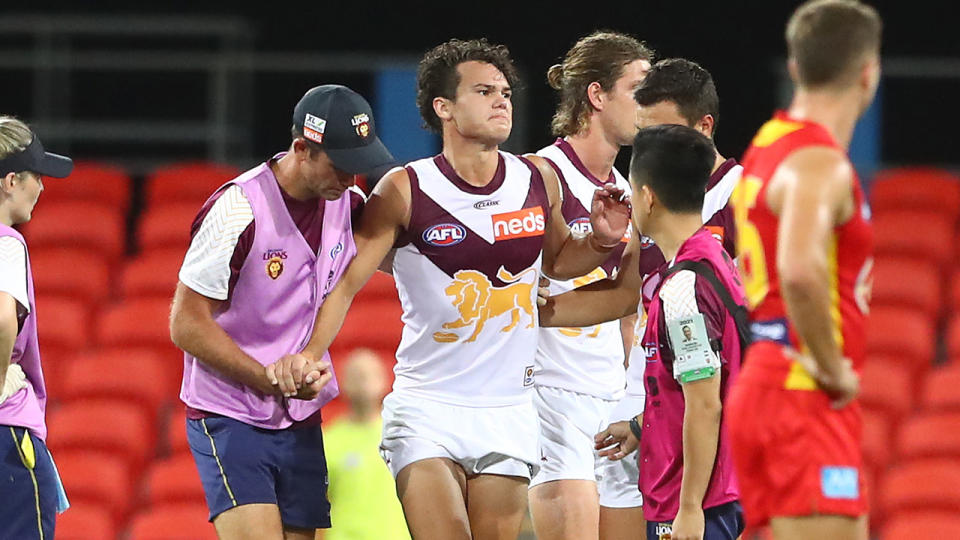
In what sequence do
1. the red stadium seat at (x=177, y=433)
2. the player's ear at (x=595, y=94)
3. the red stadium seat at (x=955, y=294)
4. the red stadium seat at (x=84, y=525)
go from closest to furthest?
the player's ear at (x=595, y=94)
the red stadium seat at (x=84, y=525)
the red stadium seat at (x=177, y=433)
the red stadium seat at (x=955, y=294)

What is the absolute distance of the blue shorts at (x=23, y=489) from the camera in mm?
4410

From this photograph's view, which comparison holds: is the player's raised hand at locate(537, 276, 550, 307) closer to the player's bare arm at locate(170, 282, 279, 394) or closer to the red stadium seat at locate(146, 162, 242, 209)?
the player's bare arm at locate(170, 282, 279, 394)

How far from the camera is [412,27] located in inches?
440

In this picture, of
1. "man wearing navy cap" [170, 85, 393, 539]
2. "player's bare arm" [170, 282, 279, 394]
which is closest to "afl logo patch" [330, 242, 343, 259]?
"man wearing navy cap" [170, 85, 393, 539]

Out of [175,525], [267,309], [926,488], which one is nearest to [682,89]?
[267,309]

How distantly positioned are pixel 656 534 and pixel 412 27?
739 centimetres

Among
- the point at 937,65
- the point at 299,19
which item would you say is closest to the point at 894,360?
the point at 937,65

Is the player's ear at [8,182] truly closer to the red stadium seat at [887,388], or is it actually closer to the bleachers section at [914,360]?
the bleachers section at [914,360]

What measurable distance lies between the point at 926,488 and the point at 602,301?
10.9 feet

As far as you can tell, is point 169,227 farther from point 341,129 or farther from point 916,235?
point 341,129

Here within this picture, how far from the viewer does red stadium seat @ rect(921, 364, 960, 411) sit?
26.2ft

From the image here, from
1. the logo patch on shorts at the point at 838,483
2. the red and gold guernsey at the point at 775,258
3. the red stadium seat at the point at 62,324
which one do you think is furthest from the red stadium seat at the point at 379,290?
the logo patch on shorts at the point at 838,483

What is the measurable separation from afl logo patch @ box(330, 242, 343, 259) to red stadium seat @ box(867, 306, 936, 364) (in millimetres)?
4672

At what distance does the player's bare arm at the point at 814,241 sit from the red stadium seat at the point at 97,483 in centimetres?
560
